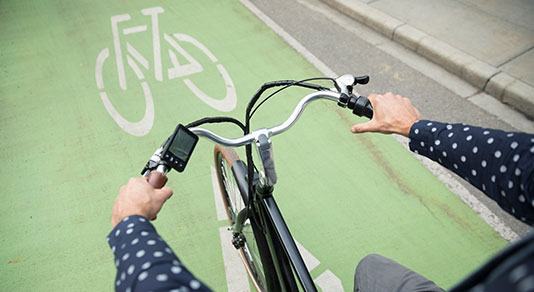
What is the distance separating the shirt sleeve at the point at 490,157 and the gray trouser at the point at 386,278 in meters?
0.48

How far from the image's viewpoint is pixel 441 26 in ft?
17.9

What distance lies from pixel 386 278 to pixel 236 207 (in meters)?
1.39

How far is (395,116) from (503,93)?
3.34 metres

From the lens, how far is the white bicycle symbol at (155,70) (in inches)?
174

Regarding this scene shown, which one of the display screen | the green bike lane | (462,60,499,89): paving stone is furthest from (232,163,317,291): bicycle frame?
(462,60,499,89): paving stone

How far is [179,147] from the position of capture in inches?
64.0

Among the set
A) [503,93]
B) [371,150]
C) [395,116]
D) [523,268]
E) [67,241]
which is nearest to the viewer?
[523,268]

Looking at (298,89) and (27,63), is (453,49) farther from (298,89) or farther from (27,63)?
(27,63)

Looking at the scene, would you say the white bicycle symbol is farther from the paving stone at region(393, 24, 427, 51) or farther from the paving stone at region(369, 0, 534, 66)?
the paving stone at region(369, 0, 534, 66)

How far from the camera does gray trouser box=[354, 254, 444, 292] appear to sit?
5.67 feet

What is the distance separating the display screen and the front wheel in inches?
34.4

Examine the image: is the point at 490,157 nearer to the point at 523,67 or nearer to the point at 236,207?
the point at 236,207

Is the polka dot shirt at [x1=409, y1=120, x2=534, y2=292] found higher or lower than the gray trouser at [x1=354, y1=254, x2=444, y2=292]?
higher

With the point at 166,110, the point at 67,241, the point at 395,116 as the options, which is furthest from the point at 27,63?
the point at 395,116
